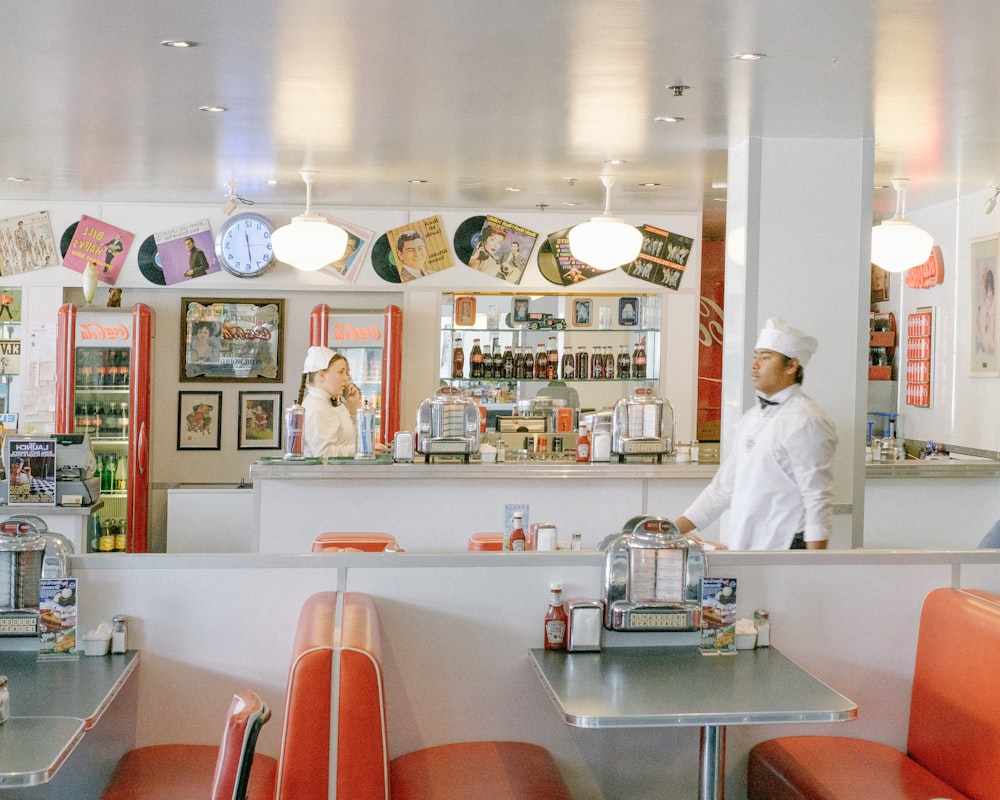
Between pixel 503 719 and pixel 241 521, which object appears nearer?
pixel 503 719

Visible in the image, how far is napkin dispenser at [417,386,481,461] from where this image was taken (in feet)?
20.9

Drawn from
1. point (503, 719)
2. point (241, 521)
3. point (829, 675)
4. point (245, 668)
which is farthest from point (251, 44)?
point (241, 521)

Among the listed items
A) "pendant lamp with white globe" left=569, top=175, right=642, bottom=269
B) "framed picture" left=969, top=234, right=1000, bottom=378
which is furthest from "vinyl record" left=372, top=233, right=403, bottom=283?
"framed picture" left=969, top=234, right=1000, bottom=378

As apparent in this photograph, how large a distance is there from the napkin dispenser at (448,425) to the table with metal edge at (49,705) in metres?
3.32

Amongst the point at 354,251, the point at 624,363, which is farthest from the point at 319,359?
the point at 624,363

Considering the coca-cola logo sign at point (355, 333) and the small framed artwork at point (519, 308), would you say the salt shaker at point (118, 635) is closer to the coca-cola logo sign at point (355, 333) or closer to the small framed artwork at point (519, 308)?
the coca-cola logo sign at point (355, 333)

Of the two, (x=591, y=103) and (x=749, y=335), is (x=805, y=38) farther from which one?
(x=749, y=335)

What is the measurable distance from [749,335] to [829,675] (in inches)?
103

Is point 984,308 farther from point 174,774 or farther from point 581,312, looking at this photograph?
point 174,774

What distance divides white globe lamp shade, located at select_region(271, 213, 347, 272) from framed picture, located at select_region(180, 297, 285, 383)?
1.69m

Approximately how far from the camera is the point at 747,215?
581cm

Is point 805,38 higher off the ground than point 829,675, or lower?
higher

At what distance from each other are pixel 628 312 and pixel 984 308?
2634 millimetres

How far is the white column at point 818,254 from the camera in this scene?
5812mm
